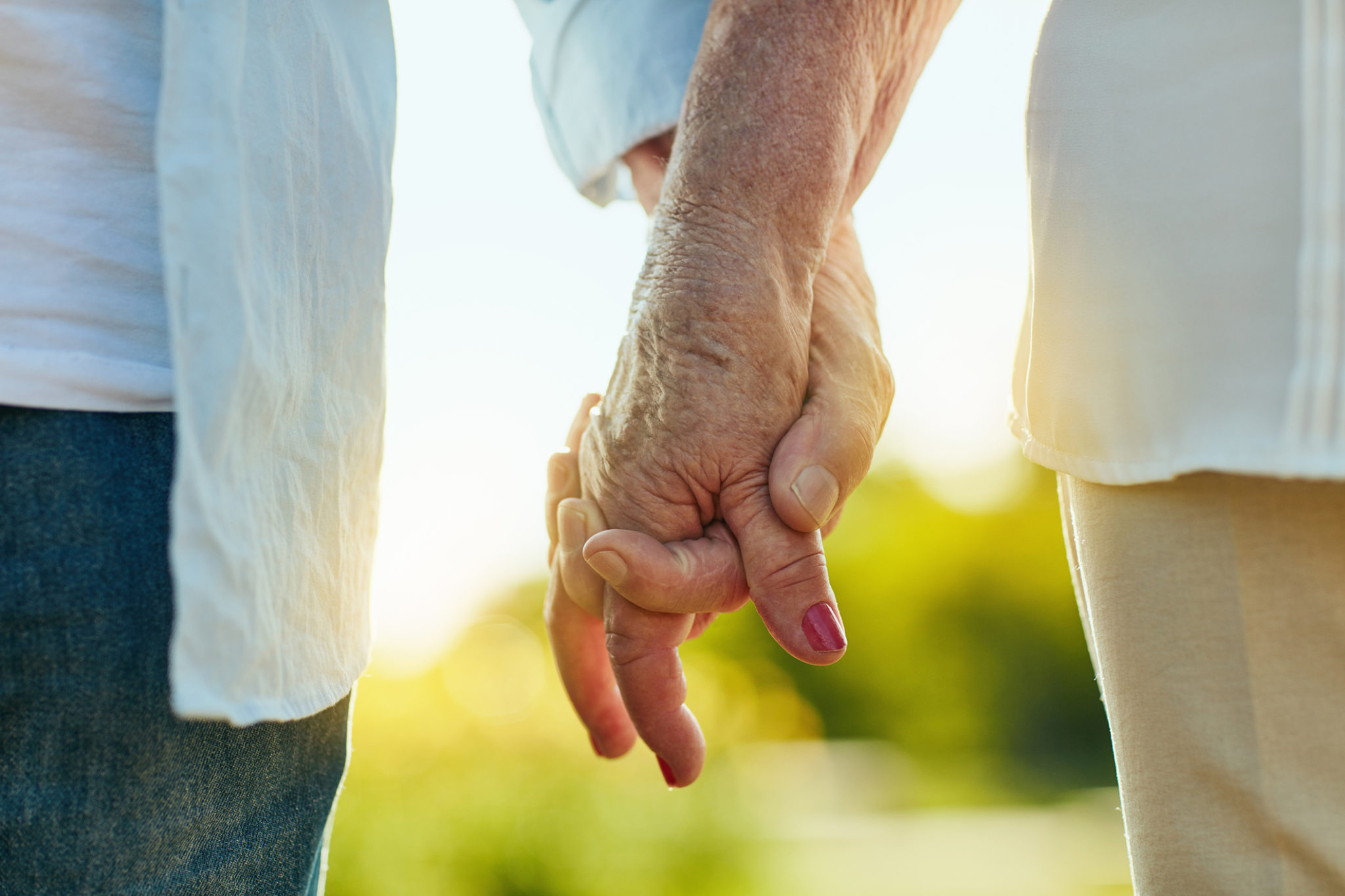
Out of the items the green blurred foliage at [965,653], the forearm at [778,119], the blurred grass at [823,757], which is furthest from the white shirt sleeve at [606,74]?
the green blurred foliage at [965,653]

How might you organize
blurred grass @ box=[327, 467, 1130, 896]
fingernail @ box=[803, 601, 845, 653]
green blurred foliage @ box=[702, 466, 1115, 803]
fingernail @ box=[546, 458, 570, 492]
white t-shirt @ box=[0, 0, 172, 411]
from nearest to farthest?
white t-shirt @ box=[0, 0, 172, 411] → fingernail @ box=[803, 601, 845, 653] → fingernail @ box=[546, 458, 570, 492] → blurred grass @ box=[327, 467, 1130, 896] → green blurred foliage @ box=[702, 466, 1115, 803]

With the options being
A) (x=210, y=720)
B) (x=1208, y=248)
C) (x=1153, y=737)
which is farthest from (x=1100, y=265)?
(x=210, y=720)

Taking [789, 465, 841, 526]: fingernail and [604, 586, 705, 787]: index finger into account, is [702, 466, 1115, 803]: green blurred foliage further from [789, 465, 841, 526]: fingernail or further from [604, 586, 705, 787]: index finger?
A: [789, 465, 841, 526]: fingernail

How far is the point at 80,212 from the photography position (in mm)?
785

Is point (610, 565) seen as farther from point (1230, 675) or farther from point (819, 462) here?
point (1230, 675)

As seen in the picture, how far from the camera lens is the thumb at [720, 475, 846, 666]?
43.9 inches

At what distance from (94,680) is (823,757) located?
27.7 meters

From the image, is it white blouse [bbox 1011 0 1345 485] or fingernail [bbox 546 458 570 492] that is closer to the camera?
white blouse [bbox 1011 0 1345 485]

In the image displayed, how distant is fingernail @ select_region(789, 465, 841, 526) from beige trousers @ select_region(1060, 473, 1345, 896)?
359 mm

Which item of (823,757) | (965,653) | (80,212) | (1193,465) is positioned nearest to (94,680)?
(80,212)

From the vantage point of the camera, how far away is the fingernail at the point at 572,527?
1.28m

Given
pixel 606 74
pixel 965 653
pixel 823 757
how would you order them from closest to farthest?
pixel 606 74
pixel 823 757
pixel 965 653

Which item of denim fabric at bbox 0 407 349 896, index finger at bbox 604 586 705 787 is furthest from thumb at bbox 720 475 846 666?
denim fabric at bbox 0 407 349 896

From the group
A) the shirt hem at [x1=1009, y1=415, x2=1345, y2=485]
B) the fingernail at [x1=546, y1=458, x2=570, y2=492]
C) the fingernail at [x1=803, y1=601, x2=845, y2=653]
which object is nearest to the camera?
the shirt hem at [x1=1009, y1=415, x2=1345, y2=485]
